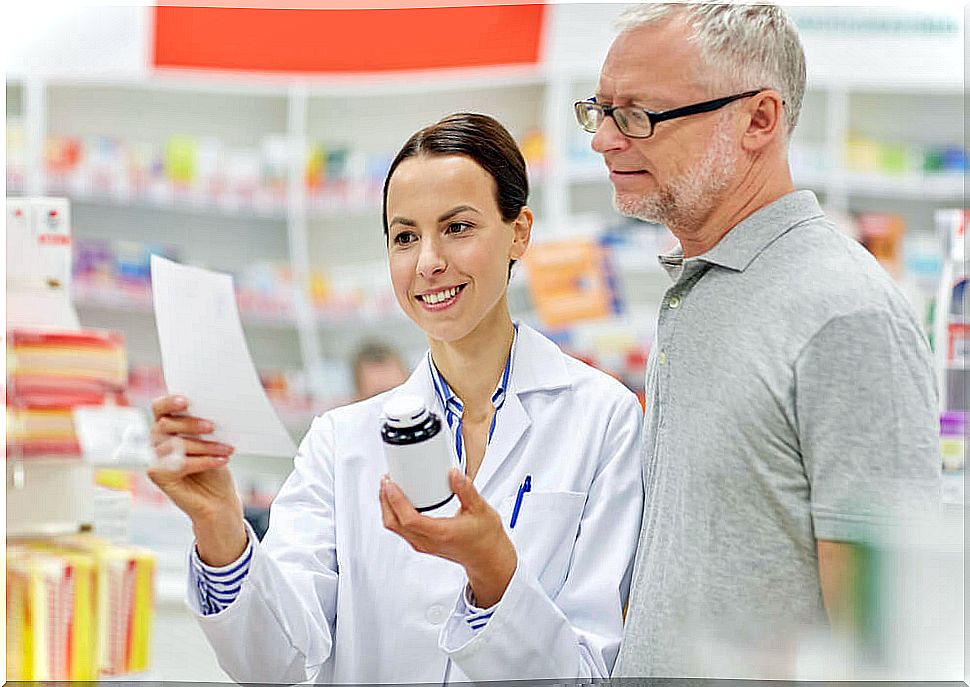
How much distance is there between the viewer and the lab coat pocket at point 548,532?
4.66 ft

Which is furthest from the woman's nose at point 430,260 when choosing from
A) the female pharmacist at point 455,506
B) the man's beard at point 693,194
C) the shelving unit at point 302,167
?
the shelving unit at point 302,167

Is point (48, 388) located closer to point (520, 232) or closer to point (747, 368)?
point (520, 232)

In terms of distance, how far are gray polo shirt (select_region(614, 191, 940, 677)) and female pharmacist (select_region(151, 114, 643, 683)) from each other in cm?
9

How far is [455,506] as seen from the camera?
1.38 m

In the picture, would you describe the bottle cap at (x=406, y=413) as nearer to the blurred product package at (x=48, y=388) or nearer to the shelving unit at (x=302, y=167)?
the blurred product package at (x=48, y=388)

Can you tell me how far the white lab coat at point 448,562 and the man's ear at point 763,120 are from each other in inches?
16.0

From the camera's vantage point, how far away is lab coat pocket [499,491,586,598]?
1420mm

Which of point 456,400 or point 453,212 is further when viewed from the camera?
point 456,400

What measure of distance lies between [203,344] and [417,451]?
312mm

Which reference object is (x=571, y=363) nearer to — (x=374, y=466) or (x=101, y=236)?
(x=374, y=466)

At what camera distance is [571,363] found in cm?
157

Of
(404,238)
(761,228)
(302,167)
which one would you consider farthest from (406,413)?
(302,167)

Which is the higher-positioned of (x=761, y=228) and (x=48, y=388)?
(x=761, y=228)

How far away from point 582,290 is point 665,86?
278 centimetres
